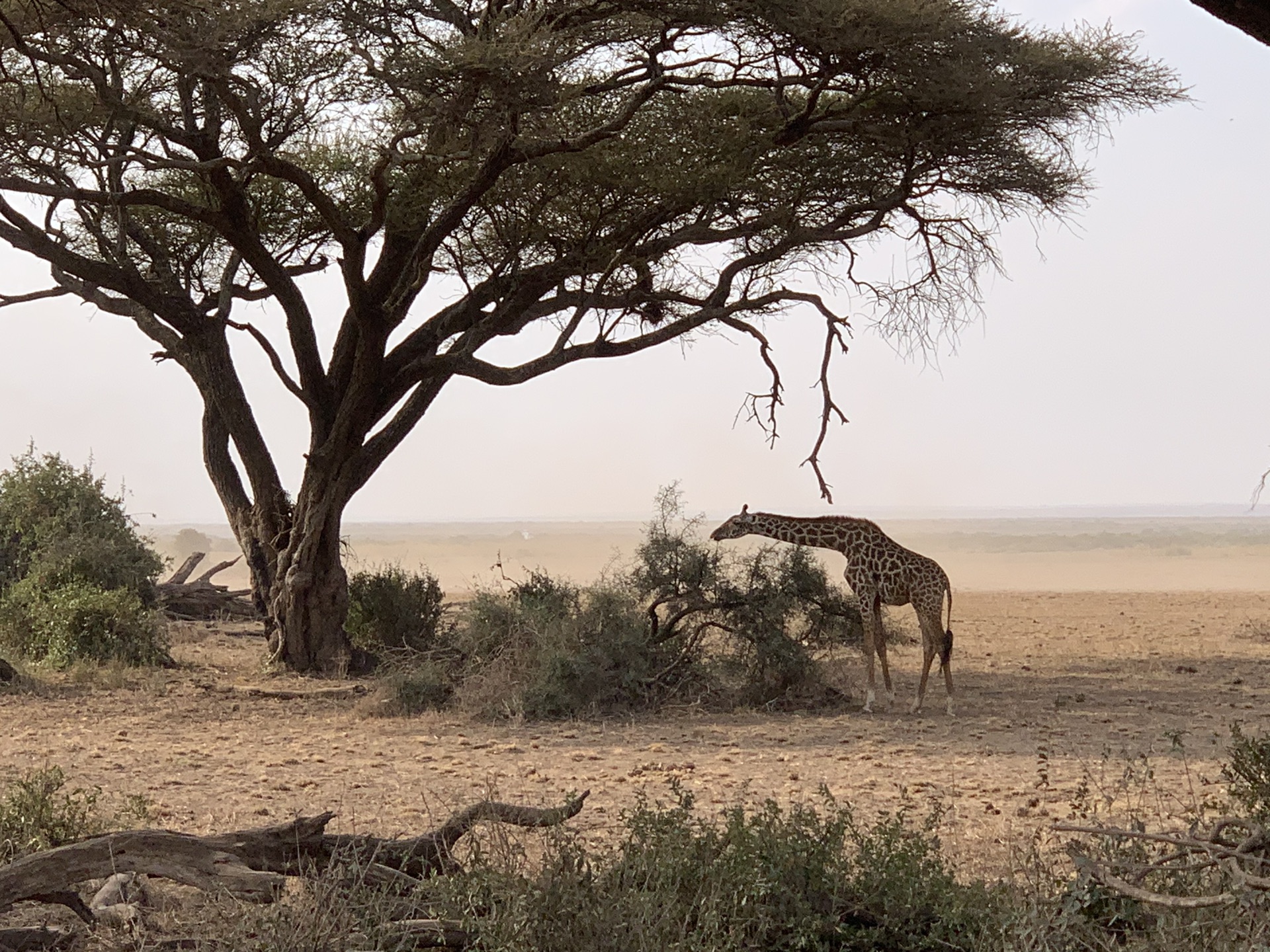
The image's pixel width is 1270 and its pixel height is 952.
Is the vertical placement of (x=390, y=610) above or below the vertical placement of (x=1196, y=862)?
above

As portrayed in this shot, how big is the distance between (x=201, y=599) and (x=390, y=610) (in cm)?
647

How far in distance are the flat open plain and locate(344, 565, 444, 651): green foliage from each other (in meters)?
1.36

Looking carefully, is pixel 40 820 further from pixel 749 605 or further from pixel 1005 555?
pixel 1005 555

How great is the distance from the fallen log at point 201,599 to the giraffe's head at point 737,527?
33.0 ft

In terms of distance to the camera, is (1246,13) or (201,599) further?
(201,599)

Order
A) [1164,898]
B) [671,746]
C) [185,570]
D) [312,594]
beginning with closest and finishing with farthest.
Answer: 1. [1164,898]
2. [671,746]
3. [312,594]
4. [185,570]

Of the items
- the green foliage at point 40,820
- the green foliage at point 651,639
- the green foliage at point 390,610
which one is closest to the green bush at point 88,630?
the green foliage at point 390,610

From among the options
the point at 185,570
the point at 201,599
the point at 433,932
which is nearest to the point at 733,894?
the point at 433,932

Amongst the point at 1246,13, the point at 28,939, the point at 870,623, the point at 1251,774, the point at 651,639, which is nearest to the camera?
the point at 28,939

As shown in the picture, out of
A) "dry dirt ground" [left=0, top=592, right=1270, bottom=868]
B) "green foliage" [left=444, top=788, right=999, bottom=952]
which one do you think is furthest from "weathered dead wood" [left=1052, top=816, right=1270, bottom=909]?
"dry dirt ground" [left=0, top=592, right=1270, bottom=868]

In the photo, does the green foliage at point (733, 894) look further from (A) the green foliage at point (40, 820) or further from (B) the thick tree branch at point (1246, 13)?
(B) the thick tree branch at point (1246, 13)

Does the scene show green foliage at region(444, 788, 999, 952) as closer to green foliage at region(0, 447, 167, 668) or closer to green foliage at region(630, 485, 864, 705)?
green foliage at region(630, 485, 864, 705)

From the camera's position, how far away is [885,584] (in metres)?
12.6

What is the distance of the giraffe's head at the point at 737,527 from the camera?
13.3 m
